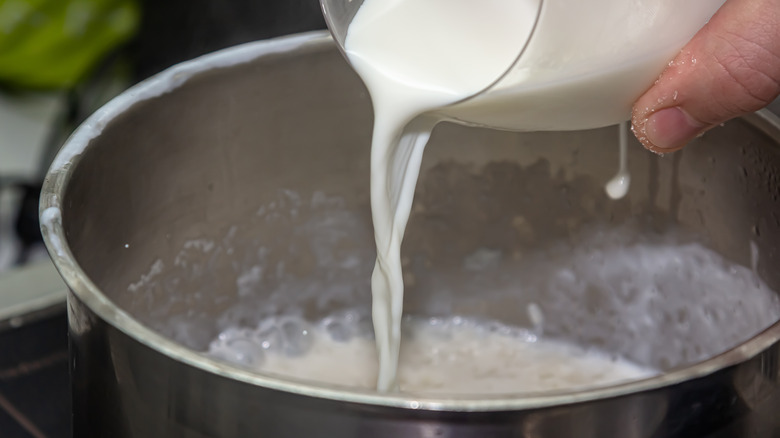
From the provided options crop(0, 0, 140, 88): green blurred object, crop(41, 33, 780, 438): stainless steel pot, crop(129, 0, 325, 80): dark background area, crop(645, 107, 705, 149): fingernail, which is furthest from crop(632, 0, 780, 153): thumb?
crop(0, 0, 140, 88): green blurred object

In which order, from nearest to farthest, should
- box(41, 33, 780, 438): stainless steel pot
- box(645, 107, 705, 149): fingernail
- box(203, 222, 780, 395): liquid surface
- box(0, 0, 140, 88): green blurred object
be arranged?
box(41, 33, 780, 438): stainless steel pot
box(645, 107, 705, 149): fingernail
box(203, 222, 780, 395): liquid surface
box(0, 0, 140, 88): green blurred object

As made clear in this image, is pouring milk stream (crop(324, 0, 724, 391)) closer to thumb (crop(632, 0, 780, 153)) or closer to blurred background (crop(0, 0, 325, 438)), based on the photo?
thumb (crop(632, 0, 780, 153))

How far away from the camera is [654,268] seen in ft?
2.52

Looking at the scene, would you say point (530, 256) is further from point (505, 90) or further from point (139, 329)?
point (139, 329)

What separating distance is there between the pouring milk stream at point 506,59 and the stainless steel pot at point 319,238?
14 cm

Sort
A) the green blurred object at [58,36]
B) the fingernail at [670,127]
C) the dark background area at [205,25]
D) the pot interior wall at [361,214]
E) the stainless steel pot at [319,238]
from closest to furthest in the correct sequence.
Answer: the stainless steel pot at [319,238], the fingernail at [670,127], the pot interior wall at [361,214], the dark background area at [205,25], the green blurred object at [58,36]

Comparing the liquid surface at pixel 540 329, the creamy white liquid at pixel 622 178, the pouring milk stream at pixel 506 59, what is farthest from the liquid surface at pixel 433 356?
the pouring milk stream at pixel 506 59

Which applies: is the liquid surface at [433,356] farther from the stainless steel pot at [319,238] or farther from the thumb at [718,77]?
the thumb at [718,77]

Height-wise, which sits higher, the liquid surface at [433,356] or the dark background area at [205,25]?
the dark background area at [205,25]

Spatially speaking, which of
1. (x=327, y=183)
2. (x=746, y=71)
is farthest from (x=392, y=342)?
(x=746, y=71)

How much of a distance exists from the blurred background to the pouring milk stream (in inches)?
19.2

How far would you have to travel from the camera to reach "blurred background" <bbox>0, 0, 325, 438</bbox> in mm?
1096

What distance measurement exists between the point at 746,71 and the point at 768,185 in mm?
181

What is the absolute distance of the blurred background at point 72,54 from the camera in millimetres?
1096
